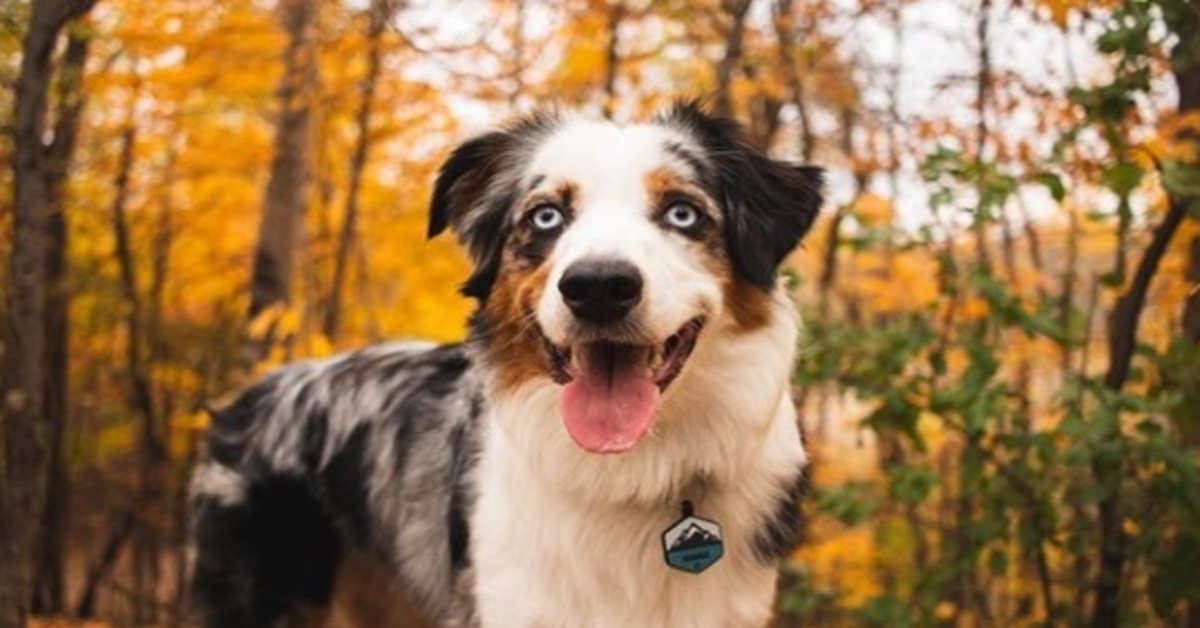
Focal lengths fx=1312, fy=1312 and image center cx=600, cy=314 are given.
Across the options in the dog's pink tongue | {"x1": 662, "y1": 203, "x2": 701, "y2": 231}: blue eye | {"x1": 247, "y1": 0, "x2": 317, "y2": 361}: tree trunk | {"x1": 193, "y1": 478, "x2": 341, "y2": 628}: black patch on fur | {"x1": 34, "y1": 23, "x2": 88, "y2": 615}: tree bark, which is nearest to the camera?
the dog's pink tongue

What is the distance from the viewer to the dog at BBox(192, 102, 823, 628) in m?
2.88

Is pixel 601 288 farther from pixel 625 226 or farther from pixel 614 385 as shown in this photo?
pixel 614 385

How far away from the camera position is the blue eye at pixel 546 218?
3023mm

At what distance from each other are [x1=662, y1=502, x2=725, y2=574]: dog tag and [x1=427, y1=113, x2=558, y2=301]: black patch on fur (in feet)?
2.45

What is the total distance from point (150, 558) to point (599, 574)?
11069 mm

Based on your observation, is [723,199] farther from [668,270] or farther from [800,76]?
[800,76]

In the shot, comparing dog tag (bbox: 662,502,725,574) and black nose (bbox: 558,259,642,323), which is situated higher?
black nose (bbox: 558,259,642,323)

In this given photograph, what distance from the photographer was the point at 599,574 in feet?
10.2

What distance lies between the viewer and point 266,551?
4184 mm

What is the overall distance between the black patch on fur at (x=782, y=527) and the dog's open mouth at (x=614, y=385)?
49 cm

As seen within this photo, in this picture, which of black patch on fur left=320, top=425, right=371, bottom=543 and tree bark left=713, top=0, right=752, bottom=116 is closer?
black patch on fur left=320, top=425, right=371, bottom=543

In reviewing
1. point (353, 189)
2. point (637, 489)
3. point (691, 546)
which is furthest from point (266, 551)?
point (353, 189)

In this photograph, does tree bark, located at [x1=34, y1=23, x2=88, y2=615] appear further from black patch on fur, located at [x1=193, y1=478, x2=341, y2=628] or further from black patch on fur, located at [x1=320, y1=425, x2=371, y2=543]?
black patch on fur, located at [x1=320, y1=425, x2=371, y2=543]

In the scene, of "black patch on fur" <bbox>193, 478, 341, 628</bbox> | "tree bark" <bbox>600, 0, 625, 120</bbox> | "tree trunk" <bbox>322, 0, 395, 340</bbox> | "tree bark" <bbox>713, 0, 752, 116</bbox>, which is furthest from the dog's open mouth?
"tree trunk" <bbox>322, 0, 395, 340</bbox>
